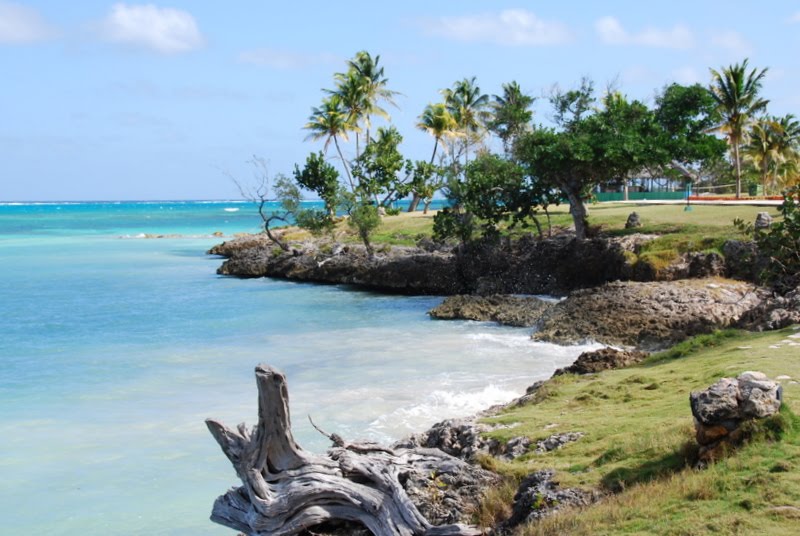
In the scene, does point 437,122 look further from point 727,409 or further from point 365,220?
point 727,409

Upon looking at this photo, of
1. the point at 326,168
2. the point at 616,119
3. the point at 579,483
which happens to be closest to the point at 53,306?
the point at 326,168

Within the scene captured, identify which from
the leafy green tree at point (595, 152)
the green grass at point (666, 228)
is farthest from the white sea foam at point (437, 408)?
the leafy green tree at point (595, 152)

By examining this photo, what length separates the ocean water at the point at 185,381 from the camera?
518 inches

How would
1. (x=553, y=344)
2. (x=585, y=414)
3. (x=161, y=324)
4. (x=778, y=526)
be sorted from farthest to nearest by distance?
(x=161, y=324), (x=553, y=344), (x=585, y=414), (x=778, y=526)

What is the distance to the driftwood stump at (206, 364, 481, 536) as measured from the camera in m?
8.17

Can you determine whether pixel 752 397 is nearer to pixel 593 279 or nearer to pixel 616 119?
pixel 593 279

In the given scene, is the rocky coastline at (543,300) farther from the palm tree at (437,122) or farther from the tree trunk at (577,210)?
the palm tree at (437,122)

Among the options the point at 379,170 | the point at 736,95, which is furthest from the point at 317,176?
the point at 736,95

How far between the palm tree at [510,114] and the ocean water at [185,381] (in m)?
27.7

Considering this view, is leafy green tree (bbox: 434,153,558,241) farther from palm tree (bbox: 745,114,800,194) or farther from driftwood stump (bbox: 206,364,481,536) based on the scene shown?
palm tree (bbox: 745,114,800,194)

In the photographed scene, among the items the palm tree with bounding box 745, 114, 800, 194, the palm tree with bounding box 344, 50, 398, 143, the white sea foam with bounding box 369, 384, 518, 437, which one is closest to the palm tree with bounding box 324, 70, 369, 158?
the palm tree with bounding box 344, 50, 398, 143

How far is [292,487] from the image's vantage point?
27.3ft

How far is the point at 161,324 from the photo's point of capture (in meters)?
32.0

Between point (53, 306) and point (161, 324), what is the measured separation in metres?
8.51
